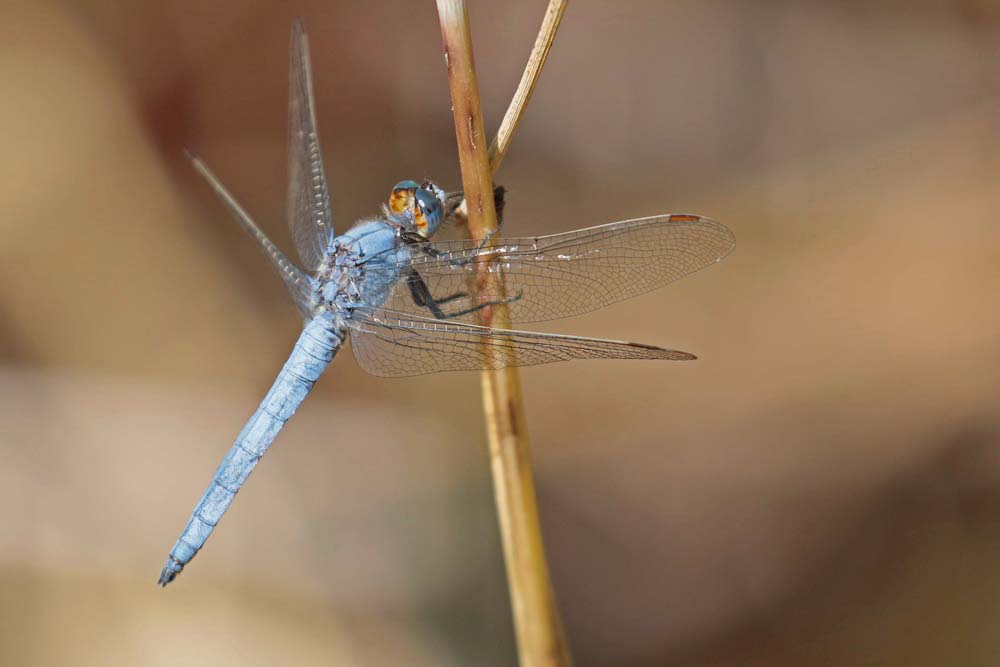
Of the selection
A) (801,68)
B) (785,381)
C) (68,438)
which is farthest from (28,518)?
(801,68)

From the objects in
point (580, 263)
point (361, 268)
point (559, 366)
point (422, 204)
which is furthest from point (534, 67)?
point (559, 366)

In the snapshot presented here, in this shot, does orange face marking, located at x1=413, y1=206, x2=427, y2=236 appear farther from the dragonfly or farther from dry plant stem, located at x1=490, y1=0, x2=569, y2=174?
dry plant stem, located at x1=490, y1=0, x2=569, y2=174

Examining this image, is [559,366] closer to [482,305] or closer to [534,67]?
[482,305]

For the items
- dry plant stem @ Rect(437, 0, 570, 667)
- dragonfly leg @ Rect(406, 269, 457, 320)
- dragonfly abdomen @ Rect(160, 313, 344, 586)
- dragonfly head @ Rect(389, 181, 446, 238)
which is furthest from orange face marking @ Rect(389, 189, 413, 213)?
dry plant stem @ Rect(437, 0, 570, 667)

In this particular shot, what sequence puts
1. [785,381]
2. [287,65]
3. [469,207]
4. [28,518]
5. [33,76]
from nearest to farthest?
[469,207], [28,518], [785,381], [33,76], [287,65]

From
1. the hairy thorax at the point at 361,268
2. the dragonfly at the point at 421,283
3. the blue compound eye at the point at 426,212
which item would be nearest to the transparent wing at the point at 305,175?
the dragonfly at the point at 421,283

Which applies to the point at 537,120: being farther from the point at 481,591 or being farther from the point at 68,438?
the point at 68,438

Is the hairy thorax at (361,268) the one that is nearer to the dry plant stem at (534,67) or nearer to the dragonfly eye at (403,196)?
the dragonfly eye at (403,196)
